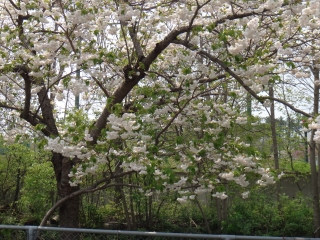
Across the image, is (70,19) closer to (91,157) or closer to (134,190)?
(91,157)

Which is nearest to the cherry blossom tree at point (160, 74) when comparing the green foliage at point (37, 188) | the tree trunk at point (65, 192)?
the tree trunk at point (65, 192)

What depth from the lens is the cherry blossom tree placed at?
4.27 meters

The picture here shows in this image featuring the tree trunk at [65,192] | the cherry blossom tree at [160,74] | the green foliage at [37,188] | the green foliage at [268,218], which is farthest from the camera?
the green foliage at [37,188]

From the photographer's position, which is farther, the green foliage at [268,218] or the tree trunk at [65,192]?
the green foliage at [268,218]

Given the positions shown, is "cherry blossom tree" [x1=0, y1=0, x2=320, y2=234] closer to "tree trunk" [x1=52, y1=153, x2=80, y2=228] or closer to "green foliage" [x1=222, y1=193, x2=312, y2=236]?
"tree trunk" [x1=52, y1=153, x2=80, y2=228]

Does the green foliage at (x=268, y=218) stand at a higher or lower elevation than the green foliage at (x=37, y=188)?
lower

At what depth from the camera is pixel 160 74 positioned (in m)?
4.95

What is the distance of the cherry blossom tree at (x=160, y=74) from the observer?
4273 millimetres

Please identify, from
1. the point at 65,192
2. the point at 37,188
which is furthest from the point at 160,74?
the point at 37,188

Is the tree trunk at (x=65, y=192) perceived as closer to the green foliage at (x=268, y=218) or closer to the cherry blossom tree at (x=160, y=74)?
the cherry blossom tree at (x=160, y=74)

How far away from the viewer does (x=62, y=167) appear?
5.73 meters

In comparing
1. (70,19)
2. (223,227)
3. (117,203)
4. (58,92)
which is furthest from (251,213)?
(70,19)

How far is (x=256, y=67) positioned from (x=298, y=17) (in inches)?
38.0

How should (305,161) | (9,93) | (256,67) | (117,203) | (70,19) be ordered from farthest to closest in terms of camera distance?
1. (305,161)
2. (117,203)
3. (9,93)
4. (70,19)
5. (256,67)
